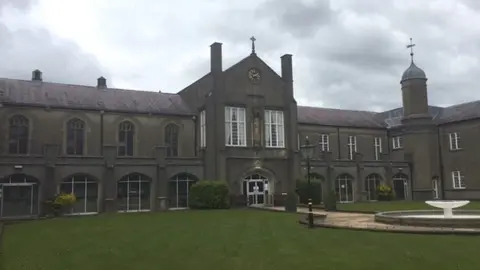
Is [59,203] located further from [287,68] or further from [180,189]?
[287,68]

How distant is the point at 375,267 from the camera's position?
10469mm

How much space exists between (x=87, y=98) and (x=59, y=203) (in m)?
11.7

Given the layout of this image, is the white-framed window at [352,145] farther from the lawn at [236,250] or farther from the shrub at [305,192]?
the lawn at [236,250]

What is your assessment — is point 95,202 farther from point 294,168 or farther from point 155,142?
point 294,168

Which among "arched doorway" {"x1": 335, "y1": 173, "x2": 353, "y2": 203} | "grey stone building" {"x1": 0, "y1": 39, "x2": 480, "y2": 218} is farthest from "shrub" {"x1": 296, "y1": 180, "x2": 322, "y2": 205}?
"arched doorway" {"x1": 335, "y1": 173, "x2": 353, "y2": 203}

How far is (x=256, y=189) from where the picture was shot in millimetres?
39156

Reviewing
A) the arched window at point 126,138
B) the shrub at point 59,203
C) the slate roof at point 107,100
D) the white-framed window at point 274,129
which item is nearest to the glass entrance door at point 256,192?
the white-framed window at point 274,129

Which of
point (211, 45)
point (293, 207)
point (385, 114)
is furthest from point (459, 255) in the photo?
point (385, 114)

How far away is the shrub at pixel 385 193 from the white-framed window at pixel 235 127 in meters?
16.1

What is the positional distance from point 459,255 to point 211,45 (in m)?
30.8

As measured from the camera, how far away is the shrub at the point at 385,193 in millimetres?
45719

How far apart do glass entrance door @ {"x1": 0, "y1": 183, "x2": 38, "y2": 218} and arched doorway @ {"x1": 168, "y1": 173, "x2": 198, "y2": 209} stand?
9.91 metres

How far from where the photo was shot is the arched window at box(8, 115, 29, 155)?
3544 centimetres

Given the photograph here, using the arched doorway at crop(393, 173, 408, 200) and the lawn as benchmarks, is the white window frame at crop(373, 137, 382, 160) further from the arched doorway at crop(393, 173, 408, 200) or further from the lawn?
the lawn
